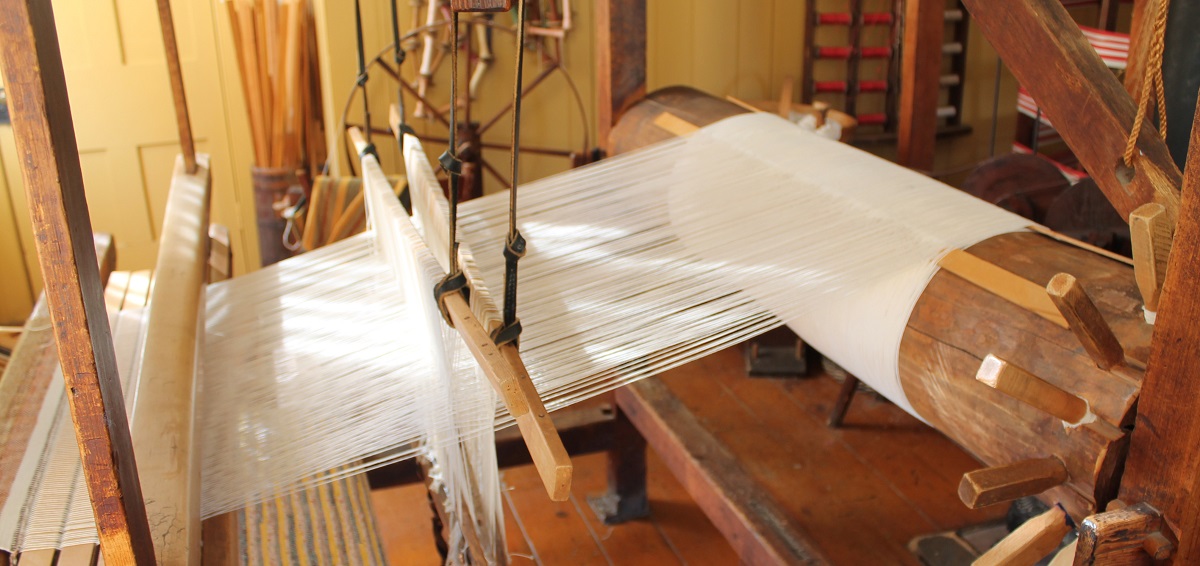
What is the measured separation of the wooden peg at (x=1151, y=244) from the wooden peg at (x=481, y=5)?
0.66 meters

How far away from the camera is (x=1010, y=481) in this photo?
3.13 feet

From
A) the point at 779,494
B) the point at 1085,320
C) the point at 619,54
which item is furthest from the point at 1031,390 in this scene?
the point at 619,54

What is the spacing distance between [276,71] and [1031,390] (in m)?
3.33

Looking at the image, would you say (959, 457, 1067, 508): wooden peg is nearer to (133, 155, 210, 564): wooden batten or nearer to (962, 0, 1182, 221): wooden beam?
(962, 0, 1182, 221): wooden beam

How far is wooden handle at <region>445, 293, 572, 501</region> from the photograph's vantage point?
85 cm

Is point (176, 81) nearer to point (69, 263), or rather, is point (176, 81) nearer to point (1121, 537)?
point (69, 263)

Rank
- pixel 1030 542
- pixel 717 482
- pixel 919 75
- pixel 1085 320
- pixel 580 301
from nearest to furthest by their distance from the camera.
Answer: pixel 1085 320 < pixel 1030 542 < pixel 580 301 < pixel 717 482 < pixel 919 75

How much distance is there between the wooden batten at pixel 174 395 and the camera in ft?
3.51

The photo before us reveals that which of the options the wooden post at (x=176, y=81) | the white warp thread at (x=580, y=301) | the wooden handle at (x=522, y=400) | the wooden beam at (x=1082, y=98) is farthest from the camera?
the wooden post at (x=176, y=81)

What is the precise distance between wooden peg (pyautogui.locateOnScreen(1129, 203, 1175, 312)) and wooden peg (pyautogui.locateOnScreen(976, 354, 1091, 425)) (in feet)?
0.46

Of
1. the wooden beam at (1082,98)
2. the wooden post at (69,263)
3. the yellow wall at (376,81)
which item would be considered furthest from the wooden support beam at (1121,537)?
the yellow wall at (376,81)

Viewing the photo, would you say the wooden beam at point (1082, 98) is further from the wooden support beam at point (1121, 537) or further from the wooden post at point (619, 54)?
the wooden post at point (619, 54)

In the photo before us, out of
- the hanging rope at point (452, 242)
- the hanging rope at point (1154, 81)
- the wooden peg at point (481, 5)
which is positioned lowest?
the hanging rope at point (452, 242)

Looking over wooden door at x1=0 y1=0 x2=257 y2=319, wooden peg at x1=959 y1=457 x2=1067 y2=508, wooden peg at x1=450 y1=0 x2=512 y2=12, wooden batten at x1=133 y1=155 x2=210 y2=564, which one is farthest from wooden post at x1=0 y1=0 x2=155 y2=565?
wooden door at x1=0 y1=0 x2=257 y2=319
